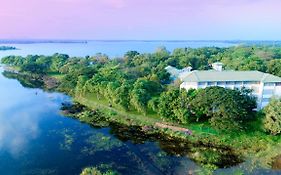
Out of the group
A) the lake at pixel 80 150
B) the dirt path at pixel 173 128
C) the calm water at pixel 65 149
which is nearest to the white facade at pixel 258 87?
→ the dirt path at pixel 173 128

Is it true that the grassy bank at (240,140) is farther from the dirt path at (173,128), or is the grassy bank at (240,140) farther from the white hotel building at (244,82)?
the white hotel building at (244,82)

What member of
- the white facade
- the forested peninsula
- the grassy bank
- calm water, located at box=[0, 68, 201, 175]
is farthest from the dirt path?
the white facade

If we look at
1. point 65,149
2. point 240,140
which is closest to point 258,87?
point 240,140

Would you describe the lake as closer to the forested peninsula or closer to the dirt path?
the forested peninsula

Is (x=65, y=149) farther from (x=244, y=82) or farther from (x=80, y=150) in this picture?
(x=244, y=82)

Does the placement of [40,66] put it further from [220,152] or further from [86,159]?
[220,152]

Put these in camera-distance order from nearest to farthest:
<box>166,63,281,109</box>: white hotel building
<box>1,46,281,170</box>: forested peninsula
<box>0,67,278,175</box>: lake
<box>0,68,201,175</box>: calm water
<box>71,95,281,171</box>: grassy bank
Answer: <box>0,67,278,175</box>: lake, <box>0,68,201,175</box>: calm water, <box>71,95,281,171</box>: grassy bank, <box>1,46,281,170</box>: forested peninsula, <box>166,63,281,109</box>: white hotel building

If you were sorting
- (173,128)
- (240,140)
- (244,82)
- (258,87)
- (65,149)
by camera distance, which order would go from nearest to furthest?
(65,149)
(240,140)
(173,128)
(258,87)
(244,82)

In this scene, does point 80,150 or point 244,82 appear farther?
point 244,82

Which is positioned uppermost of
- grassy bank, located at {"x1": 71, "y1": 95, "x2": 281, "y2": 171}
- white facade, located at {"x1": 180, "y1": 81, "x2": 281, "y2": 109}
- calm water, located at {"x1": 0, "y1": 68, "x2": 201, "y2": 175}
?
white facade, located at {"x1": 180, "y1": 81, "x2": 281, "y2": 109}
